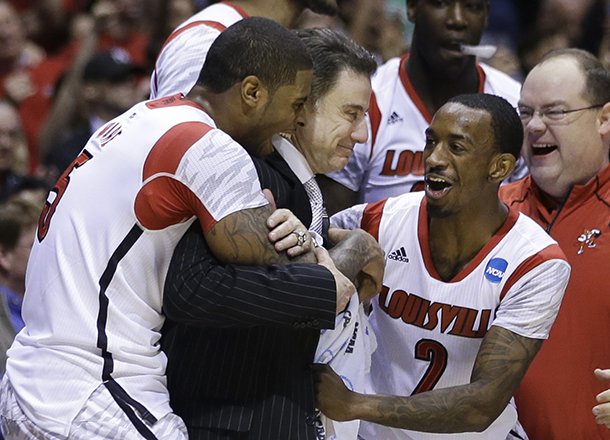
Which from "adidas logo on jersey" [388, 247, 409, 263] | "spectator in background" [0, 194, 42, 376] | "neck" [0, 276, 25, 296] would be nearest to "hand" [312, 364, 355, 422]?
"adidas logo on jersey" [388, 247, 409, 263]

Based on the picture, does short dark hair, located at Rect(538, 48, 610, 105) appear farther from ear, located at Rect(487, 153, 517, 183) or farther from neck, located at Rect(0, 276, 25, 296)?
neck, located at Rect(0, 276, 25, 296)

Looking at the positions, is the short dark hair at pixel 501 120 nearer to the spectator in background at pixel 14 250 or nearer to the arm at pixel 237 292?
the arm at pixel 237 292

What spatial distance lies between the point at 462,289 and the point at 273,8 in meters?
1.49

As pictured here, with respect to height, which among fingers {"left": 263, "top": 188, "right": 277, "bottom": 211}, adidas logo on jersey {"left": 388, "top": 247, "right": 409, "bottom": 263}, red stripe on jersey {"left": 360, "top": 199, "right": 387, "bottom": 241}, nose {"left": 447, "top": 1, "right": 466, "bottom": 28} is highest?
nose {"left": 447, "top": 1, "right": 466, "bottom": 28}

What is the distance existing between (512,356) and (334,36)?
116 cm

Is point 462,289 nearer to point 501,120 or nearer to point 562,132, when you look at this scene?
point 501,120

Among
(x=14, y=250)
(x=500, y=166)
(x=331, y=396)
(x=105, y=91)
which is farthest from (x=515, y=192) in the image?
(x=105, y=91)

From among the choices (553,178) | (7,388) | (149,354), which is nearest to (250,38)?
(149,354)

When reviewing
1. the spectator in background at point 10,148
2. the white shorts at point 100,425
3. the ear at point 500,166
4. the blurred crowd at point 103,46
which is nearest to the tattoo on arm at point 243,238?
the white shorts at point 100,425

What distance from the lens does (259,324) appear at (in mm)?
3264

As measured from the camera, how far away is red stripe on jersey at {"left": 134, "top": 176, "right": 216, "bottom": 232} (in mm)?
3182

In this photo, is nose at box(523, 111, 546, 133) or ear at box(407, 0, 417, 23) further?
ear at box(407, 0, 417, 23)

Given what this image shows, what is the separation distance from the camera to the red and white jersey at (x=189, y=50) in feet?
14.2

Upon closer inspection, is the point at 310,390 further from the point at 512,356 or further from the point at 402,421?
the point at 512,356
